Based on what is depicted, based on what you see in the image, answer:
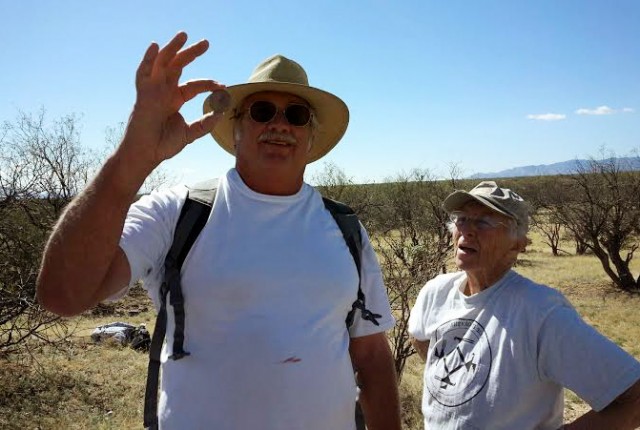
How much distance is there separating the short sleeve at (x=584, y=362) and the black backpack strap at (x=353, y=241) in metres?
0.66

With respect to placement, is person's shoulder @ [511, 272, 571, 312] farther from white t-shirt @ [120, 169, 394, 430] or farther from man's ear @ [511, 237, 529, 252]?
white t-shirt @ [120, 169, 394, 430]

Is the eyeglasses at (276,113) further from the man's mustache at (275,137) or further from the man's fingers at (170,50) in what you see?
the man's fingers at (170,50)

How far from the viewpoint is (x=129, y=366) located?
23.9ft

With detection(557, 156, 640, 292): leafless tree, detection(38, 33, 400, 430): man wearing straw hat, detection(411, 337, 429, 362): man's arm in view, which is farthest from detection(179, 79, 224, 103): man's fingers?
detection(557, 156, 640, 292): leafless tree

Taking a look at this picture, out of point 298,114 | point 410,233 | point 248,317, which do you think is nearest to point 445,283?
point 298,114

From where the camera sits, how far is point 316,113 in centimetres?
218

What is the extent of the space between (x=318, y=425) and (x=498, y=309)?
938 mm

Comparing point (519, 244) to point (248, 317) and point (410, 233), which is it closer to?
point (248, 317)

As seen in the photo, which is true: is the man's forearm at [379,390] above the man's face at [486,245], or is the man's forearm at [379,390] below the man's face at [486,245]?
below

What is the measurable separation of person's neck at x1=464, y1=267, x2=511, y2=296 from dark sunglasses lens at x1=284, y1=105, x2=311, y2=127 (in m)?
1.05

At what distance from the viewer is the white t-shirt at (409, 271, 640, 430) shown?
1.78m

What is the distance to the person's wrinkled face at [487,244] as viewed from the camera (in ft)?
7.29

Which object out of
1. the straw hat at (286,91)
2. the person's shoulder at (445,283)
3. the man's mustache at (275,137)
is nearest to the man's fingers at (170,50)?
the straw hat at (286,91)

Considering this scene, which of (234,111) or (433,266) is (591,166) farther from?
(234,111)
